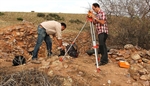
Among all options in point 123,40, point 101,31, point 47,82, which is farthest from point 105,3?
point 47,82

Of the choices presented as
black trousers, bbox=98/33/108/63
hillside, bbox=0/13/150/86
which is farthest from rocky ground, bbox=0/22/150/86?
black trousers, bbox=98/33/108/63

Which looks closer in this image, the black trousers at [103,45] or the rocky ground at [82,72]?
the rocky ground at [82,72]

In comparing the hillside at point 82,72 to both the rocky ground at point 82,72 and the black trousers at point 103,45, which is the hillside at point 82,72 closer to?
the rocky ground at point 82,72

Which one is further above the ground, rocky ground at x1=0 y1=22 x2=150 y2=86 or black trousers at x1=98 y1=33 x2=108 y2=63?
black trousers at x1=98 y1=33 x2=108 y2=63

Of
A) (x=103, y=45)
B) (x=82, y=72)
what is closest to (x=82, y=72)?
(x=82, y=72)

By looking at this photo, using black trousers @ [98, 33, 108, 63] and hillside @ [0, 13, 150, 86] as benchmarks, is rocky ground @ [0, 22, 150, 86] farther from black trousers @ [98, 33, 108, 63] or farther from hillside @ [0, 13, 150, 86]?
black trousers @ [98, 33, 108, 63]

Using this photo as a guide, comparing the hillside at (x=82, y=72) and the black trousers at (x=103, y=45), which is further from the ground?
the black trousers at (x=103, y=45)

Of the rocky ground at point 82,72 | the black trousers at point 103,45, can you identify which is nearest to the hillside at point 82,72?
the rocky ground at point 82,72

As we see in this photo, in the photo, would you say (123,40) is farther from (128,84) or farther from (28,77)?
(28,77)

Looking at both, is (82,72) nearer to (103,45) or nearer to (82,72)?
(82,72)

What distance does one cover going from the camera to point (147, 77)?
677 centimetres

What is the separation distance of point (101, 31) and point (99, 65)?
3.47 feet

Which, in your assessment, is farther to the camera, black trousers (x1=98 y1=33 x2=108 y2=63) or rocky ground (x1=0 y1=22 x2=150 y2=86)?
black trousers (x1=98 y1=33 x2=108 y2=63)

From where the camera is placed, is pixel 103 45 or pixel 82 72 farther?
pixel 103 45
